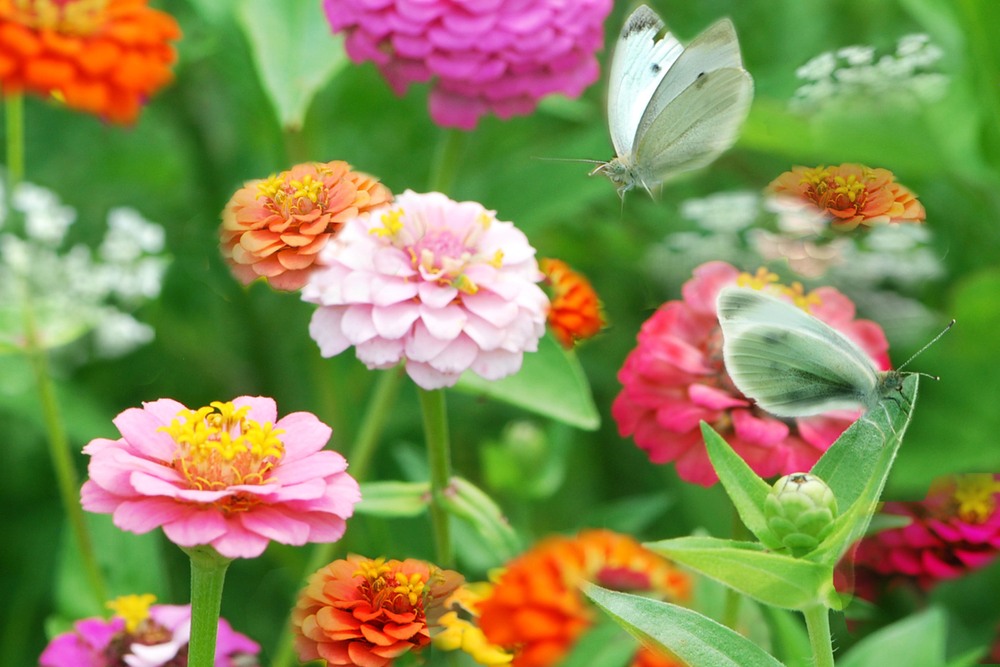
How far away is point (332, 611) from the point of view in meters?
0.37

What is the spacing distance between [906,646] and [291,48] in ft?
1.31

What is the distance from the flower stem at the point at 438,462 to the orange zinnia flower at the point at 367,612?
0.30 ft

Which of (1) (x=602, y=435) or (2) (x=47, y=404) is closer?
(2) (x=47, y=404)

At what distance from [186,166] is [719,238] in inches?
20.7

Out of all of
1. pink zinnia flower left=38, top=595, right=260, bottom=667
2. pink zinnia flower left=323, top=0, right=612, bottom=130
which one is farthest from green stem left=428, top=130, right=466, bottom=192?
pink zinnia flower left=38, top=595, right=260, bottom=667

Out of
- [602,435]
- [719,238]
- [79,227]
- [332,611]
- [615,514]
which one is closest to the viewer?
[332,611]

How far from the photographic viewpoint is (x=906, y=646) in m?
0.54

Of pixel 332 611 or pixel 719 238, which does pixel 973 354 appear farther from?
pixel 332 611

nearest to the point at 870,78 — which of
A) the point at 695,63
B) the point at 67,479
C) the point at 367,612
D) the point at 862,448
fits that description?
the point at 695,63

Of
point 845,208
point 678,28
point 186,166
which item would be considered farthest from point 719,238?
point 186,166

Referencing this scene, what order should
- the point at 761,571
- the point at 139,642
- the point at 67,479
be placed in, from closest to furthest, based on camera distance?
the point at 761,571, the point at 139,642, the point at 67,479

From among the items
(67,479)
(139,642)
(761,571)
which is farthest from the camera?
(67,479)

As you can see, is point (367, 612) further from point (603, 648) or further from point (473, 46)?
point (473, 46)

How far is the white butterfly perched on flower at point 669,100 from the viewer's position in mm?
475
